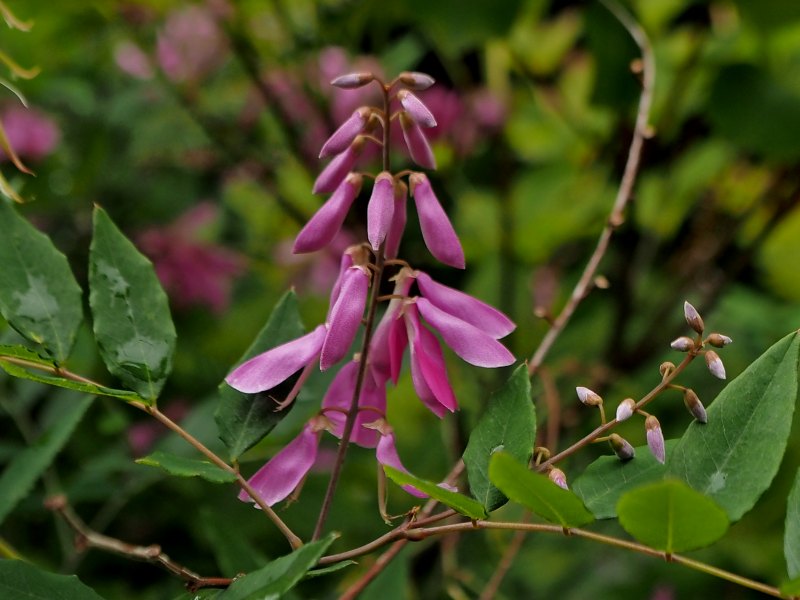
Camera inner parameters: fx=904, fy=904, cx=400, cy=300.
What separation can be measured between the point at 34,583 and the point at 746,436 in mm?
290

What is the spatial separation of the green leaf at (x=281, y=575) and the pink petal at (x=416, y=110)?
18cm

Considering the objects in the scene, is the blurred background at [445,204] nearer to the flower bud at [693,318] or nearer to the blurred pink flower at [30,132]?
the blurred pink flower at [30,132]

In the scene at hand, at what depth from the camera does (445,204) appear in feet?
3.42

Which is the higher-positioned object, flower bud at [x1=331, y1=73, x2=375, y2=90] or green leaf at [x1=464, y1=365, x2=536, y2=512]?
flower bud at [x1=331, y1=73, x2=375, y2=90]

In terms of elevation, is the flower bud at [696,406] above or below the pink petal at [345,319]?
below

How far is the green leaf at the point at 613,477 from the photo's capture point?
36 centimetres

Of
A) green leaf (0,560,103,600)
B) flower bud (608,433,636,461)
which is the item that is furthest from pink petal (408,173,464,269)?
green leaf (0,560,103,600)

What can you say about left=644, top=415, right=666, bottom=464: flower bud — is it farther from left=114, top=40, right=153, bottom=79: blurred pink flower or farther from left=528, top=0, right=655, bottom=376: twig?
left=114, top=40, right=153, bottom=79: blurred pink flower

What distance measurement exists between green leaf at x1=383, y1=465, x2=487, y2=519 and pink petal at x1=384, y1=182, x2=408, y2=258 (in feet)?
0.36

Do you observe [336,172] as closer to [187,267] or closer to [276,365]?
[276,365]

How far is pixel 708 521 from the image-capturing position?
306mm

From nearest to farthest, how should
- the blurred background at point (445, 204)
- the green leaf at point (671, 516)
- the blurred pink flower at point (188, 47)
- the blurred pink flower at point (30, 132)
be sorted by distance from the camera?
→ 1. the green leaf at point (671, 516)
2. the blurred background at point (445, 204)
3. the blurred pink flower at point (30, 132)
4. the blurred pink flower at point (188, 47)

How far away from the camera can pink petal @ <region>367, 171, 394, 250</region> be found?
0.38 meters

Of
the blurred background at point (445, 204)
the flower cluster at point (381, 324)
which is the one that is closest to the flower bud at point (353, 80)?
the flower cluster at point (381, 324)
